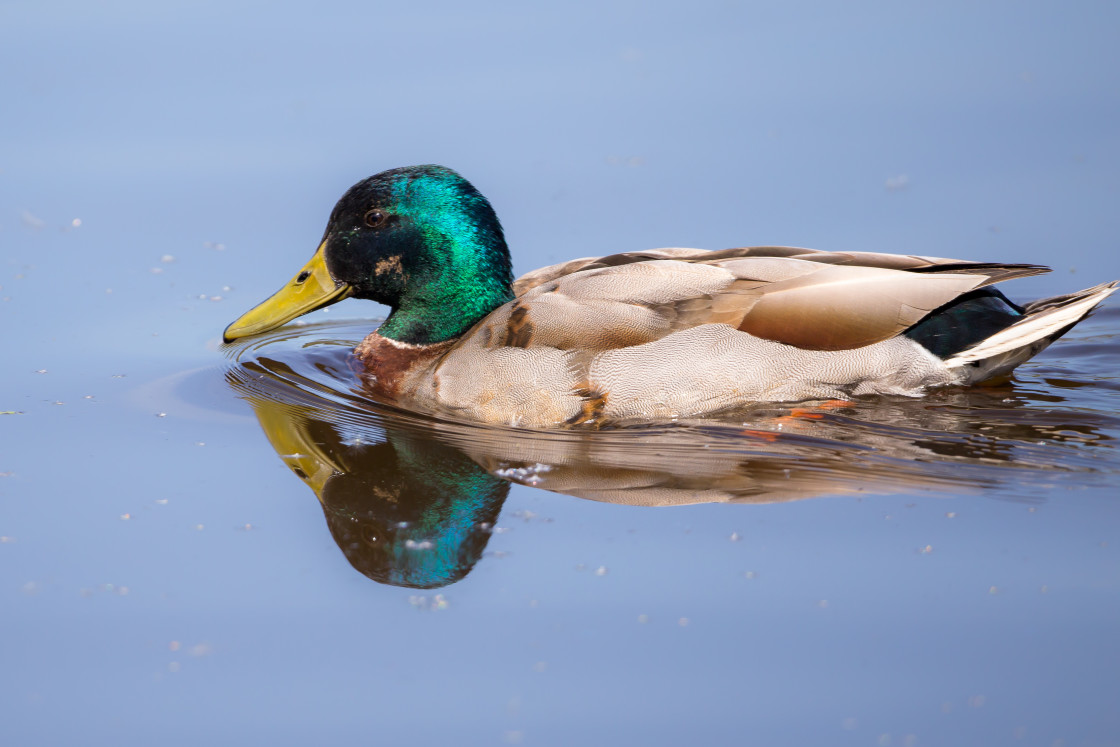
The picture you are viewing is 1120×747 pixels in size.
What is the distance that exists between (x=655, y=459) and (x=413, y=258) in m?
1.79

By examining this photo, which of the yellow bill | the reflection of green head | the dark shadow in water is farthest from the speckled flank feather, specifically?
the yellow bill

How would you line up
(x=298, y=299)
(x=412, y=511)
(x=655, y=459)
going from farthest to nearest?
(x=298, y=299), (x=655, y=459), (x=412, y=511)

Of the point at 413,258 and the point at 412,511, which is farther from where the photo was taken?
the point at 413,258

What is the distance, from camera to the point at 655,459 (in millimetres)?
5621

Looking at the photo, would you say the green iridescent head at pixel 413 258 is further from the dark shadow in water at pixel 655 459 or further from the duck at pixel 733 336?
the dark shadow in water at pixel 655 459

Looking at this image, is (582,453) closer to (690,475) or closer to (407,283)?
(690,475)

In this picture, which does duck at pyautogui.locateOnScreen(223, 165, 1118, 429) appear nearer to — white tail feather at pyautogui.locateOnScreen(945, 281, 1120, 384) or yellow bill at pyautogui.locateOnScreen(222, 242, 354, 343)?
white tail feather at pyautogui.locateOnScreen(945, 281, 1120, 384)

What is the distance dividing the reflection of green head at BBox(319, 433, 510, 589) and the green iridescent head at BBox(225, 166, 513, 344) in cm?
93

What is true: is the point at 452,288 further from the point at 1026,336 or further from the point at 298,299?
the point at 1026,336

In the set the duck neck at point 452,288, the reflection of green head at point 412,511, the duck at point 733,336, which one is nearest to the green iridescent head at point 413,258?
the duck neck at point 452,288

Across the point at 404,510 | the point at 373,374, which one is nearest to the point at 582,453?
the point at 404,510

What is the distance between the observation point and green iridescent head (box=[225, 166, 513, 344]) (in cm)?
647

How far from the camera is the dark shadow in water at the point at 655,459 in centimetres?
511

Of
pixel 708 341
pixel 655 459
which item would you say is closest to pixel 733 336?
pixel 708 341
